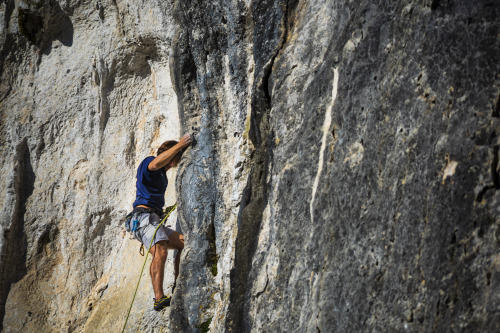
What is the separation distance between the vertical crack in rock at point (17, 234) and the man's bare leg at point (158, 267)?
2706 millimetres

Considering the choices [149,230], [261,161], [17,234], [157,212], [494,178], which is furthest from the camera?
[17,234]

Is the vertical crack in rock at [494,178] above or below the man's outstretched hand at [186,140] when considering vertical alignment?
below

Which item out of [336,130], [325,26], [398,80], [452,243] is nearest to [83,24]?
[325,26]

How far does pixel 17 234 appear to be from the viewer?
8.70 meters

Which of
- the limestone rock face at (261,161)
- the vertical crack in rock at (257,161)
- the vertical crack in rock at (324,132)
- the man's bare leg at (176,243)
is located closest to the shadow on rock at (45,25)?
the limestone rock face at (261,161)

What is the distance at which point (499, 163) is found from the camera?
3.06 meters

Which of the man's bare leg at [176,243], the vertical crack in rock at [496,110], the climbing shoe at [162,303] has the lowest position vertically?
the climbing shoe at [162,303]

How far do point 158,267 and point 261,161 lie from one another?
7.52 ft

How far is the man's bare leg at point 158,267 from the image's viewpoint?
7062 mm

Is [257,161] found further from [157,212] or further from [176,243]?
[157,212]

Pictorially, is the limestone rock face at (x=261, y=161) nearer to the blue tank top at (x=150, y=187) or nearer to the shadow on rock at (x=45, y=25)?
the shadow on rock at (x=45, y=25)

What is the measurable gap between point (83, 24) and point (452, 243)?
7.57 metres

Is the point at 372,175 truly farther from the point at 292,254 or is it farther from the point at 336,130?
the point at 292,254

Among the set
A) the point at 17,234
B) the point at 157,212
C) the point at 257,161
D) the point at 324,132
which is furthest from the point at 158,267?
the point at 324,132
